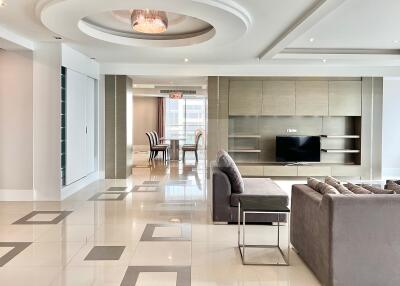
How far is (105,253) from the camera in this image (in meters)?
4.01

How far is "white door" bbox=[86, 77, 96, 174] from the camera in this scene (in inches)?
Answer: 325

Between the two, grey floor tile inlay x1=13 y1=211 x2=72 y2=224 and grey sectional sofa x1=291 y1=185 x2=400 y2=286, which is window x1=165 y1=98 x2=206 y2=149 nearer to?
Answer: grey floor tile inlay x1=13 y1=211 x2=72 y2=224

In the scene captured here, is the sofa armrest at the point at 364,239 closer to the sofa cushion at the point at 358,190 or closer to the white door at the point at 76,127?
the sofa cushion at the point at 358,190

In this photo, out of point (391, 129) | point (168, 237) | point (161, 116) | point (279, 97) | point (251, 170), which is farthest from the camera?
point (161, 116)

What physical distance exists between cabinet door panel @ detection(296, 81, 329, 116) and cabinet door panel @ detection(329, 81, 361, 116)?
14 centimetres

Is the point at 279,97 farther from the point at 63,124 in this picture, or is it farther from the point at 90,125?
the point at 63,124

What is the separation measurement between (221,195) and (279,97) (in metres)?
4.80

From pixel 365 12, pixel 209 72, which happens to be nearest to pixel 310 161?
pixel 209 72

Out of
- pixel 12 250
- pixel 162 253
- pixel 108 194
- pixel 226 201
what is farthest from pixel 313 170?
pixel 12 250

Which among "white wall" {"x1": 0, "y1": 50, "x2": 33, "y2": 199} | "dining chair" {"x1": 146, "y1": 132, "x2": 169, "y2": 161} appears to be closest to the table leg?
"dining chair" {"x1": 146, "y1": 132, "x2": 169, "y2": 161}

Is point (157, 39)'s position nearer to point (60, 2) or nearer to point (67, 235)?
point (60, 2)

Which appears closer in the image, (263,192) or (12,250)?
(12,250)

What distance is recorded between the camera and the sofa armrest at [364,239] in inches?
116

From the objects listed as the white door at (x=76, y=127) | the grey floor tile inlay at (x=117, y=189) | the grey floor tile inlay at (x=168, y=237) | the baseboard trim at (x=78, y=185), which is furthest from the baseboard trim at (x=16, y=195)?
the grey floor tile inlay at (x=168, y=237)
